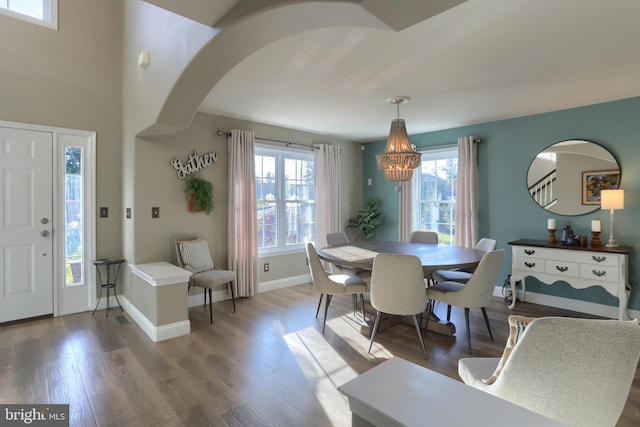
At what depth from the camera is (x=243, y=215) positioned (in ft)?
14.6

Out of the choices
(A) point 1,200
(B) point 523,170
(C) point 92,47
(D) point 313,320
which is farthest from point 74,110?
(B) point 523,170

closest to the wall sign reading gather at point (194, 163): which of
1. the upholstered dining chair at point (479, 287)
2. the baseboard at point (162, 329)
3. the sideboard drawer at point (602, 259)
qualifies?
the baseboard at point (162, 329)

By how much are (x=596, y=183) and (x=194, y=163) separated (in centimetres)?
475

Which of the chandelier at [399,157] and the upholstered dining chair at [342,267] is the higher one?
the chandelier at [399,157]

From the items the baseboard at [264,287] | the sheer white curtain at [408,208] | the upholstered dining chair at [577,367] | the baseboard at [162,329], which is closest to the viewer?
the upholstered dining chair at [577,367]

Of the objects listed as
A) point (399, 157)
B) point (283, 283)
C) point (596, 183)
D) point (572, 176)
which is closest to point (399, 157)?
point (399, 157)

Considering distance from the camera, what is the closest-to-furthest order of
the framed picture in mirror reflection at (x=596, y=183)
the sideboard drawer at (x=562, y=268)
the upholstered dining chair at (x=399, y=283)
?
the upholstered dining chair at (x=399, y=283)
the sideboard drawer at (x=562, y=268)
the framed picture in mirror reflection at (x=596, y=183)

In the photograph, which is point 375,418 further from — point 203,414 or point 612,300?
point 612,300

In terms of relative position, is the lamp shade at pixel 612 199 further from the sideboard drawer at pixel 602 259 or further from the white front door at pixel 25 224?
the white front door at pixel 25 224

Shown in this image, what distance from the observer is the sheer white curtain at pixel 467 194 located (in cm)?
462

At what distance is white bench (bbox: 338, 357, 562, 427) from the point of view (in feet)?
2.16

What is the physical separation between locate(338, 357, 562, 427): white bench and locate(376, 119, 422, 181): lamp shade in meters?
2.76

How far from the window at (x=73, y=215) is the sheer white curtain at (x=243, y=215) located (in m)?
1.66

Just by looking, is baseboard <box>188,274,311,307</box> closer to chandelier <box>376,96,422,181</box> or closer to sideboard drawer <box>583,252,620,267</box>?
chandelier <box>376,96,422,181</box>
